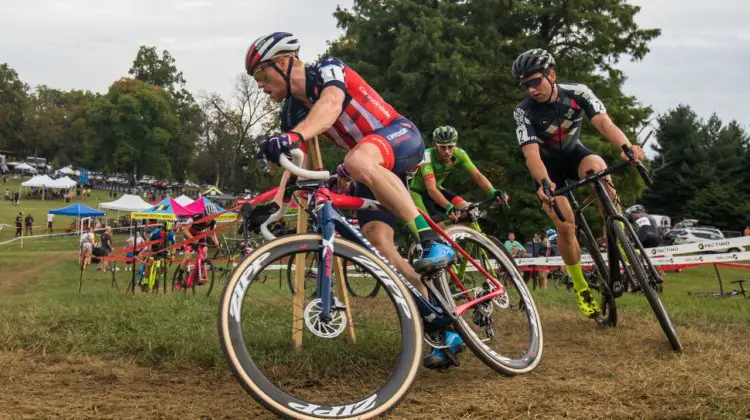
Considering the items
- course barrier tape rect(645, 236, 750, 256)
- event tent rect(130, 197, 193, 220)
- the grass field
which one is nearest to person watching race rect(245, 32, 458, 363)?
the grass field

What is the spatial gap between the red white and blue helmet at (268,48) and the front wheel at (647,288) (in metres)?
3.14

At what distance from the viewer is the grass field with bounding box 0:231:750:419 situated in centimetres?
318

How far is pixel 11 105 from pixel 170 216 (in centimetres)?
10142

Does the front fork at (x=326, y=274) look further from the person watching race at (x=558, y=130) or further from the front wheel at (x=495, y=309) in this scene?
the person watching race at (x=558, y=130)

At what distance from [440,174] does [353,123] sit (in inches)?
150

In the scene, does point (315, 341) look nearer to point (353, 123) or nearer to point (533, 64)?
point (353, 123)

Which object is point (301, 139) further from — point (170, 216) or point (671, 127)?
point (671, 127)

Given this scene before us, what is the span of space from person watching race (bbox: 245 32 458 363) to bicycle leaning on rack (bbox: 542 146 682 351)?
176 cm

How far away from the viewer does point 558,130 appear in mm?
5676

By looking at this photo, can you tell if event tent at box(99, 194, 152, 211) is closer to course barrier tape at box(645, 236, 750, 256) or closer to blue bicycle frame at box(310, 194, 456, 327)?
course barrier tape at box(645, 236, 750, 256)

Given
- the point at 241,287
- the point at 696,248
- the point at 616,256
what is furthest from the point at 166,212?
the point at 241,287

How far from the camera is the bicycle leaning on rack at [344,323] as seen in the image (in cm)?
291

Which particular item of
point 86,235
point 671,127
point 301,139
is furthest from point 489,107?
point 671,127

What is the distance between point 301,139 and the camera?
3.26 m
